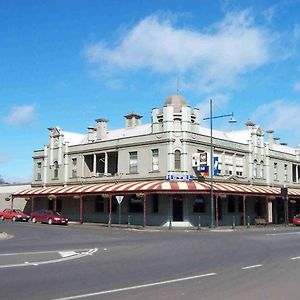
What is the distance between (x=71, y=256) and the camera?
15.7 meters

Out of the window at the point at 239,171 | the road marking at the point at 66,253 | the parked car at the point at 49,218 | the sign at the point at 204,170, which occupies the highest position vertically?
the window at the point at 239,171

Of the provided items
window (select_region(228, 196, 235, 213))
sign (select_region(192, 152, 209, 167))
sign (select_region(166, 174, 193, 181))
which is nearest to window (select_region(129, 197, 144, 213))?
sign (select_region(166, 174, 193, 181))

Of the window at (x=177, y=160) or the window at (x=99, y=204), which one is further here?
the window at (x=99, y=204)

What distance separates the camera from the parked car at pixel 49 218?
4338cm

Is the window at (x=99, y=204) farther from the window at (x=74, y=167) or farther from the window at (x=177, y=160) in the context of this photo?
the window at (x=177, y=160)

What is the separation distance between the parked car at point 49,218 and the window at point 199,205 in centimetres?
1167

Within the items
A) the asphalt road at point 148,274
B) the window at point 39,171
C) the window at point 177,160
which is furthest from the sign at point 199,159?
the asphalt road at point 148,274

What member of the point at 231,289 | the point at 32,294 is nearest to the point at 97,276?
the point at 32,294

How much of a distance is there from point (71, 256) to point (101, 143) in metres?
32.2

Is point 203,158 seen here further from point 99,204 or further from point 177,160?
point 99,204

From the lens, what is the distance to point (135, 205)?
43.0 metres

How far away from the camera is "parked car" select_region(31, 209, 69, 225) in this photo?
142ft

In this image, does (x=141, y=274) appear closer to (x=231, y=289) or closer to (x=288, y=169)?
(x=231, y=289)

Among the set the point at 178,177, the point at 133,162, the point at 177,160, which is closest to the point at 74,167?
the point at 133,162
